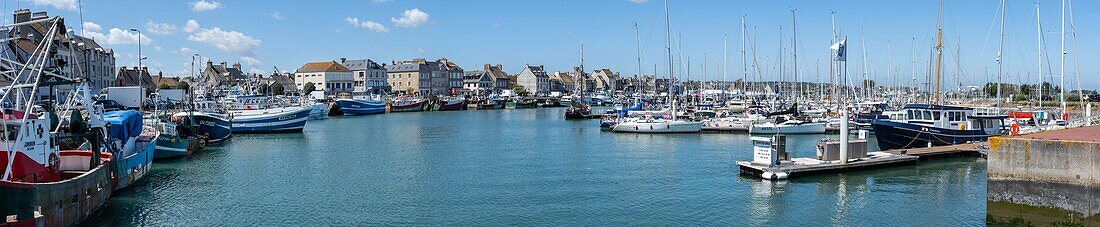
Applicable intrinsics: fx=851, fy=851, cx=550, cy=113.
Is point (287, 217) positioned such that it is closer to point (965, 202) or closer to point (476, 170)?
point (476, 170)

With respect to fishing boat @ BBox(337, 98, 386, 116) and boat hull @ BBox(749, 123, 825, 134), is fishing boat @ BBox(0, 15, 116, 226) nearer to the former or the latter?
boat hull @ BBox(749, 123, 825, 134)

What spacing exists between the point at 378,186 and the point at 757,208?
1360 cm

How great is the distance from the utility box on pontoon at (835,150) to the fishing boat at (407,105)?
80.5 meters

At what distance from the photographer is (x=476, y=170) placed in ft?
119

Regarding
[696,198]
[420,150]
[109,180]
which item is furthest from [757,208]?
[420,150]

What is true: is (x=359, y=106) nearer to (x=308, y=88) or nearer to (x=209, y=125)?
(x=308, y=88)

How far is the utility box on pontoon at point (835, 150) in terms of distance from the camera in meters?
32.6

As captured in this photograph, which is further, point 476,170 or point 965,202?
point 476,170

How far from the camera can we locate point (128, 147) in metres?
31.9

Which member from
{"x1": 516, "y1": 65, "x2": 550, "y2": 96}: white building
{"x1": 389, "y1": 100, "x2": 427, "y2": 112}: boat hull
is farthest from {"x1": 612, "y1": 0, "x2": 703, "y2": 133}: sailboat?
{"x1": 516, "y1": 65, "x2": 550, "y2": 96}: white building

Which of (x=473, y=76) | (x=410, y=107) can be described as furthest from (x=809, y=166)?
(x=473, y=76)

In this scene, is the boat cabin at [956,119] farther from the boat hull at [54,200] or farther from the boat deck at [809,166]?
the boat hull at [54,200]

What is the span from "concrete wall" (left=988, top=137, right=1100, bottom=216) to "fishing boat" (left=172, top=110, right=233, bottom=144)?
41773 millimetres

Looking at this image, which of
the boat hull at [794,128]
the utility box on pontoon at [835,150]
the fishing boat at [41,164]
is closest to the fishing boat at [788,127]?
the boat hull at [794,128]
